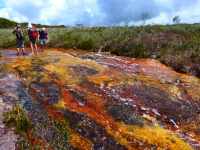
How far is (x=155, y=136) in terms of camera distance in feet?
7.67

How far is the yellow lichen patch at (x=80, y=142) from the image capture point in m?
2.01

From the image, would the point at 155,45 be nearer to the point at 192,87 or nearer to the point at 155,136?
the point at 192,87

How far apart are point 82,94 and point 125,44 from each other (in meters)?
8.05

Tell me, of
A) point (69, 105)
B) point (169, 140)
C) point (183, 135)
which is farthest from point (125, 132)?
point (69, 105)

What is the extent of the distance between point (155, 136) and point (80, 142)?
4.25 feet

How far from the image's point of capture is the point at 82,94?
366 cm

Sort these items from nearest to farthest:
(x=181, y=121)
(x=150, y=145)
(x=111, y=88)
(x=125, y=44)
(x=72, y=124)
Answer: (x=150, y=145) < (x=72, y=124) < (x=181, y=121) < (x=111, y=88) < (x=125, y=44)

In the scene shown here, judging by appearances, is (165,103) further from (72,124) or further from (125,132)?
(72,124)

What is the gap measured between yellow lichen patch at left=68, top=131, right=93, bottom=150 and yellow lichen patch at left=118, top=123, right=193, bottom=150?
2.18 feet

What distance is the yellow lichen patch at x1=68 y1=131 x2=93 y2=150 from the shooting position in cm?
201

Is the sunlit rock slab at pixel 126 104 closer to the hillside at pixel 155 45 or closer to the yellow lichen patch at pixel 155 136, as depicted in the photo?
the yellow lichen patch at pixel 155 136

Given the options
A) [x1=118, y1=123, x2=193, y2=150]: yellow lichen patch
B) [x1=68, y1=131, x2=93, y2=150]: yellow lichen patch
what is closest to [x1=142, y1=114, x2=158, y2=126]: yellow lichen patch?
[x1=118, y1=123, x2=193, y2=150]: yellow lichen patch

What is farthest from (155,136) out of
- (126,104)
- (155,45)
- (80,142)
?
(155,45)

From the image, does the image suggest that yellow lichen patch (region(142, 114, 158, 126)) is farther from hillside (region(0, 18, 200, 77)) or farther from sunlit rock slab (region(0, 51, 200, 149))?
hillside (region(0, 18, 200, 77))
